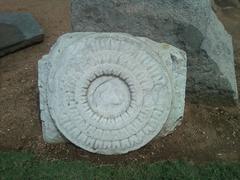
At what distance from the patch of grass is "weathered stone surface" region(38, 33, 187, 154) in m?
0.13

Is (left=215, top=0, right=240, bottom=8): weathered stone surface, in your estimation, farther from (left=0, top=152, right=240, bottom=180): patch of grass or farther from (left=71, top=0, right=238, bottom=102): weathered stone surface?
(left=0, top=152, right=240, bottom=180): patch of grass

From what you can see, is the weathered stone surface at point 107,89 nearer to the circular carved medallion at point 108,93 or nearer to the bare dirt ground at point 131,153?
the circular carved medallion at point 108,93

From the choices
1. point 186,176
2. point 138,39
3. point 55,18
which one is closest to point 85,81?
point 138,39

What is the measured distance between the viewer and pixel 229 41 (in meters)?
3.92

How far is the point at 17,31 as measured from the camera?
4535 millimetres

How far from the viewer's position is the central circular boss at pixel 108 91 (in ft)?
9.81

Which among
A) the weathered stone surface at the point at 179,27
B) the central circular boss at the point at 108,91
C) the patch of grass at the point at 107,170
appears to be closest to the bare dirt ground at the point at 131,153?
the patch of grass at the point at 107,170

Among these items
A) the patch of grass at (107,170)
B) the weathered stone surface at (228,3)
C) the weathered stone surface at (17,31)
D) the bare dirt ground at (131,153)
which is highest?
the patch of grass at (107,170)

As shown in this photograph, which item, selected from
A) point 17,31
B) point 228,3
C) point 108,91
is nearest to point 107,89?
point 108,91

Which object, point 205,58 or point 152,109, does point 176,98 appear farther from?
point 205,58

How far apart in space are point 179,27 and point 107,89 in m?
0.71

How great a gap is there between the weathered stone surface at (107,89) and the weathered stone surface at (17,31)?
4.72 ft

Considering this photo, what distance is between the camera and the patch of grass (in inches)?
115

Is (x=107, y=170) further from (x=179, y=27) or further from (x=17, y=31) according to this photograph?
(x=17, y=31)
